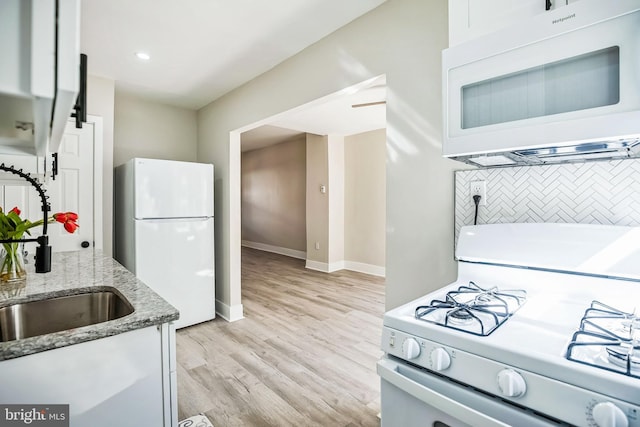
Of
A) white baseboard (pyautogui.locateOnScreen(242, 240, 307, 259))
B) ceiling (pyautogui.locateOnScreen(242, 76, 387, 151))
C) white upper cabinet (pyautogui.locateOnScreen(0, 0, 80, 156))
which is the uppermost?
ceiling (pyautogui.locateOnScreen(242, 76, 387, 151))

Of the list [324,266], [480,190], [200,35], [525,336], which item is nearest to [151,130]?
[200,35]

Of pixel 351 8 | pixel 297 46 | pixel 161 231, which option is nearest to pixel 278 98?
pixel 297 46

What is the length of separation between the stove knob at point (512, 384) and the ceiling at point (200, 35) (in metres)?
1.99

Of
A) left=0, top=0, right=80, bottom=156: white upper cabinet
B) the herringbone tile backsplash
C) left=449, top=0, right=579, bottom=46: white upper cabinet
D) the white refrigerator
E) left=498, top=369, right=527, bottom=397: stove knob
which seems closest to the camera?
left=0, top=0, right=80, bottom=156: white upper cabinet

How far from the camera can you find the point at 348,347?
2.76 meters

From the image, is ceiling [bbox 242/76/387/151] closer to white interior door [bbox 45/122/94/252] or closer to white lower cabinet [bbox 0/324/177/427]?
white interior door [bbox 45/122/94/252]

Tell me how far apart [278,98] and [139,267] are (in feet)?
6.44

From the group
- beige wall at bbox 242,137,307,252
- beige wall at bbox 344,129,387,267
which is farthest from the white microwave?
beige wall at bbox 242,137,307,252

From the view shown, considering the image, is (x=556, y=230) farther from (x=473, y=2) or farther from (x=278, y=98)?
(x=278, y=98)

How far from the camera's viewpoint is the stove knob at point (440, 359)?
3.08 ft

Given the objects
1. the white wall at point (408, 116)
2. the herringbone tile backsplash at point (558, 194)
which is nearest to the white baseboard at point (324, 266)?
the white wall at point (408, 116)

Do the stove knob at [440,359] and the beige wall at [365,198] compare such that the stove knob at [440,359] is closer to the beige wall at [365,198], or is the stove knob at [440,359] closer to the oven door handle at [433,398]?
the oven door handle at [433,398]

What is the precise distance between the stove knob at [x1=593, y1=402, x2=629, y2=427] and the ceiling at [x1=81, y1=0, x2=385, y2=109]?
6.80 feet

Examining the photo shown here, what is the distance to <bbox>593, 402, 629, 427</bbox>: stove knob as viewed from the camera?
2.19 ft
